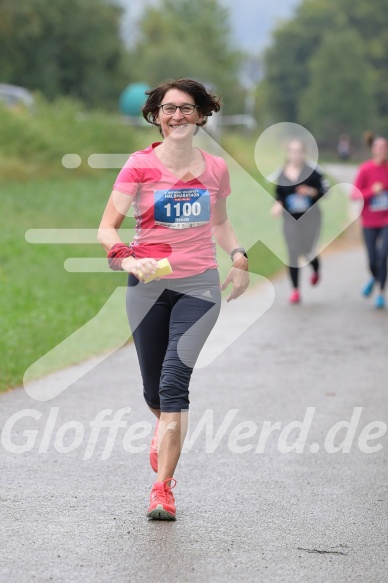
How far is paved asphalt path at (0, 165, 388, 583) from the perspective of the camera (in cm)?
496

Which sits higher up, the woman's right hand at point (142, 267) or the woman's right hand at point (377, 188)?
the woman's right hand at point (142, 267)

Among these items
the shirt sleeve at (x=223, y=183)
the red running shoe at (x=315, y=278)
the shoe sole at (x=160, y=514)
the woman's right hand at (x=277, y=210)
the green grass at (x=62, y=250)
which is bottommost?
the red running shoe at (x=315, y=278)

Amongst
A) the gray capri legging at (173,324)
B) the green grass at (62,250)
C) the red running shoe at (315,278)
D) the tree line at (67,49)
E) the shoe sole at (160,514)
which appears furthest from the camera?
the tree line at (67,49)

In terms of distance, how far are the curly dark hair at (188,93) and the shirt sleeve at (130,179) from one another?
1.09 feet

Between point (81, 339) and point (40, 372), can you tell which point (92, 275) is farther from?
point (40, 372)

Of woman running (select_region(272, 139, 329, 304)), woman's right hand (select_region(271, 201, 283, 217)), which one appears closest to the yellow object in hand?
woman's right hand (select_region(271, 201, 283, 217))

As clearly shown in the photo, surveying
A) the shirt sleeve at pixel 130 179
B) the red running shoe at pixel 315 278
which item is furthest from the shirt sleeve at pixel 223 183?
the red running shoe at pixel 315 278

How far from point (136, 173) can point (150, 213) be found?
0.66 ft

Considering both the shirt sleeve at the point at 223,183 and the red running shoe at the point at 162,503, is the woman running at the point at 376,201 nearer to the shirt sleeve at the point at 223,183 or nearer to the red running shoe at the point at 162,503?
the shirt sleeve at the point at 223,183

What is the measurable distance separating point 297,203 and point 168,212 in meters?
9.38

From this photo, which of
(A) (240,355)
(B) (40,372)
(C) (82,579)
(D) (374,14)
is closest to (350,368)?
(A) (240,355)

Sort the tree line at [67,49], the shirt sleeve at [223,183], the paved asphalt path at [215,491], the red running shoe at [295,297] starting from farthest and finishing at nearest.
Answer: the tree line at [67,49] < the red running shoe at [295,297] < the shirt sleeve at [223,183] < the paved asphalt path at [215,491]

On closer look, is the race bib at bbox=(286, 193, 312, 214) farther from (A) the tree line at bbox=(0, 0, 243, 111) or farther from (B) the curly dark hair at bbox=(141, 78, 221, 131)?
(A) the tree line at bbox=(0, 0, 243, 111)

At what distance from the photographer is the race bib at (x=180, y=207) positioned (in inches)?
230
